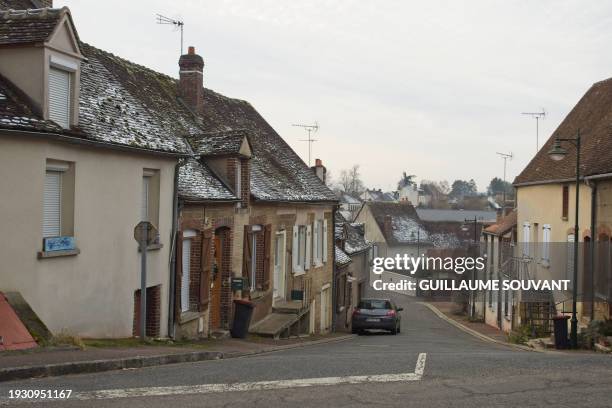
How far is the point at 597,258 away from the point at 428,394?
15.0m

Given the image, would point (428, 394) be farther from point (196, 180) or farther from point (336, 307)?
point (336, 307)

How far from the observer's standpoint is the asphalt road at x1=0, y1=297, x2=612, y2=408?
8.70 meters

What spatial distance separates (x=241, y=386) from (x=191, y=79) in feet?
55.9

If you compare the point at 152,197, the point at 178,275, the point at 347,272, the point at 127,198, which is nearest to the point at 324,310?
the point at 347,272

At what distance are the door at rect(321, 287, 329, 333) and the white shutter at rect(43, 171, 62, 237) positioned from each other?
61.6ft

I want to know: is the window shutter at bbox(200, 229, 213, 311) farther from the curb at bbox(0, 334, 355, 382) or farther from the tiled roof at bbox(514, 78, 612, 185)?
the tiled roof at bbox(514, 78, 612, 185)

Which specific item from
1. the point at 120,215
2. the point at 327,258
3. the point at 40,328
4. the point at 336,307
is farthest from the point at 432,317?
the point at 40,328

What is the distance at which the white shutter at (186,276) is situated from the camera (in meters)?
18.2

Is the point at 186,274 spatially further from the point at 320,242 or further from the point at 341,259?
the point at 341,259

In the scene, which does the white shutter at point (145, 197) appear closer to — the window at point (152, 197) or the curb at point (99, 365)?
the window at point (152, 197)

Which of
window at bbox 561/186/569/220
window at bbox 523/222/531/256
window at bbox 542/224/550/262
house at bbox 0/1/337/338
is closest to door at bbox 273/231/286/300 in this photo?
house at bbox 0/1/337/338

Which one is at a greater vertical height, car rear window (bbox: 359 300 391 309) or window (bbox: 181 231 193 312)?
window (bbox: 181 231 193 312)

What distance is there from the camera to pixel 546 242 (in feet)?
95.8

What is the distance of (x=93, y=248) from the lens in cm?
1407
